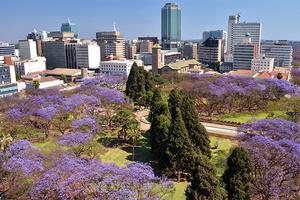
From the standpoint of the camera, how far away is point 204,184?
15.3 meters

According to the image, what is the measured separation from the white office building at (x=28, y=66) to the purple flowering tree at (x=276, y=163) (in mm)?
89874

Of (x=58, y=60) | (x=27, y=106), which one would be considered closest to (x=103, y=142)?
(x=27, y=106)

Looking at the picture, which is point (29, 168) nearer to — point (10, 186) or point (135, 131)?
point (10, 186)

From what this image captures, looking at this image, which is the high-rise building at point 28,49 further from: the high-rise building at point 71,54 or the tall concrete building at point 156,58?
the tall concrete building at point 156,58

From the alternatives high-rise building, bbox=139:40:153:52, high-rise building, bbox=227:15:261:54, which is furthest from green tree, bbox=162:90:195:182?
high-rise building, bbox=139:40:153:52

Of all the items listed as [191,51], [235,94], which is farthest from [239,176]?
[191,51]

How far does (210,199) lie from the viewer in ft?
49.2

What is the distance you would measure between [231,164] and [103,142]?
15440 mm

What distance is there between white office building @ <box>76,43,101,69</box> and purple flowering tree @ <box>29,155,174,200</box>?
98.9m

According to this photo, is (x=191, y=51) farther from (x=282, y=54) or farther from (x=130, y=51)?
(x=282, y=54)

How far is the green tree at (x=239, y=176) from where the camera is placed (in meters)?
17.2

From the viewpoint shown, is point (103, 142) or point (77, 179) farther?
point (103, 142)

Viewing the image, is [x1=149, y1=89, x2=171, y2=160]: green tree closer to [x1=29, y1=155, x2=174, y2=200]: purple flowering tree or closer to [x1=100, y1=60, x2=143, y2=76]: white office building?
[x1=29, y1=155, x2=174, y2=200]: purple flowering tree

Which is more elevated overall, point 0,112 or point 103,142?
point 0,112
